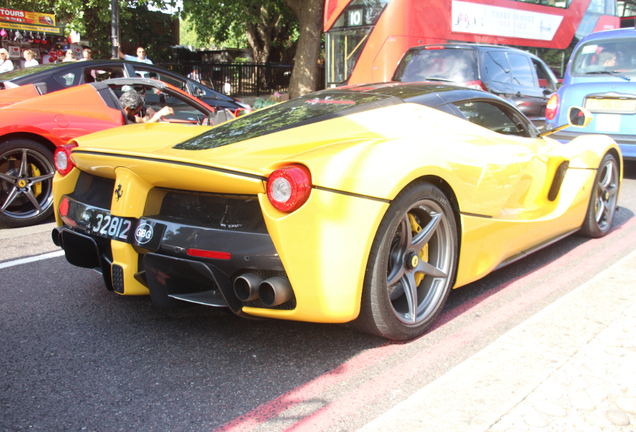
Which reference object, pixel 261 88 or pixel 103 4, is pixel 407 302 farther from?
pixel 261 88

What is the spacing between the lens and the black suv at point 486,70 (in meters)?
8.84

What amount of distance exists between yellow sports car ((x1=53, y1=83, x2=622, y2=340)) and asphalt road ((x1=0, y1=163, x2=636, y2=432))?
0.22m

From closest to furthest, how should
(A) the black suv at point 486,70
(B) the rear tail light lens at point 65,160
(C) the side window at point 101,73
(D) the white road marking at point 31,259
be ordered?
1. (B) the rear tail light lens at point 65,160
2. (D) the white road marking at point 31,259
3. (C) the side window at point 101,73
4. (A) the black suv at point 486,70

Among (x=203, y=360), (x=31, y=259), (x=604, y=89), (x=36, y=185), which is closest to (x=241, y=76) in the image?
(x=604, y=89)

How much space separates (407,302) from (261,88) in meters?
21.5

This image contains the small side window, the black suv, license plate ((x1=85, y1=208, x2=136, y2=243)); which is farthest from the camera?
the black suv

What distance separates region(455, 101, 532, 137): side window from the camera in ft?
11.6

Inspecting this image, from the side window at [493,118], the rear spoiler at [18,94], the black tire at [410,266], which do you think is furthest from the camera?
the rear spoiler at [18,94]

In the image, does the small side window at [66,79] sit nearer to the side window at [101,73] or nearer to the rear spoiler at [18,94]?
the side window at [101,73]

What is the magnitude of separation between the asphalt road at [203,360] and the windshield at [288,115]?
35.7 inches

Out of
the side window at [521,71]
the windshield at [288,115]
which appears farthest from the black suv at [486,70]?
the windshield at [288,115]

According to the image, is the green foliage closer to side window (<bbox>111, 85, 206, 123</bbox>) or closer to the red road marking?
side window (<bbox>111, 85, 206, 123</bbox>)

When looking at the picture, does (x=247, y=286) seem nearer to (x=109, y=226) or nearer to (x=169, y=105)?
(x=109, y=226)

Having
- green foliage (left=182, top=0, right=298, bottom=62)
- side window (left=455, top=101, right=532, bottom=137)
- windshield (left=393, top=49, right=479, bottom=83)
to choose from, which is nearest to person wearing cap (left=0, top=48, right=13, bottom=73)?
windshield (left=393, top=49, right=479, bottom=83)
